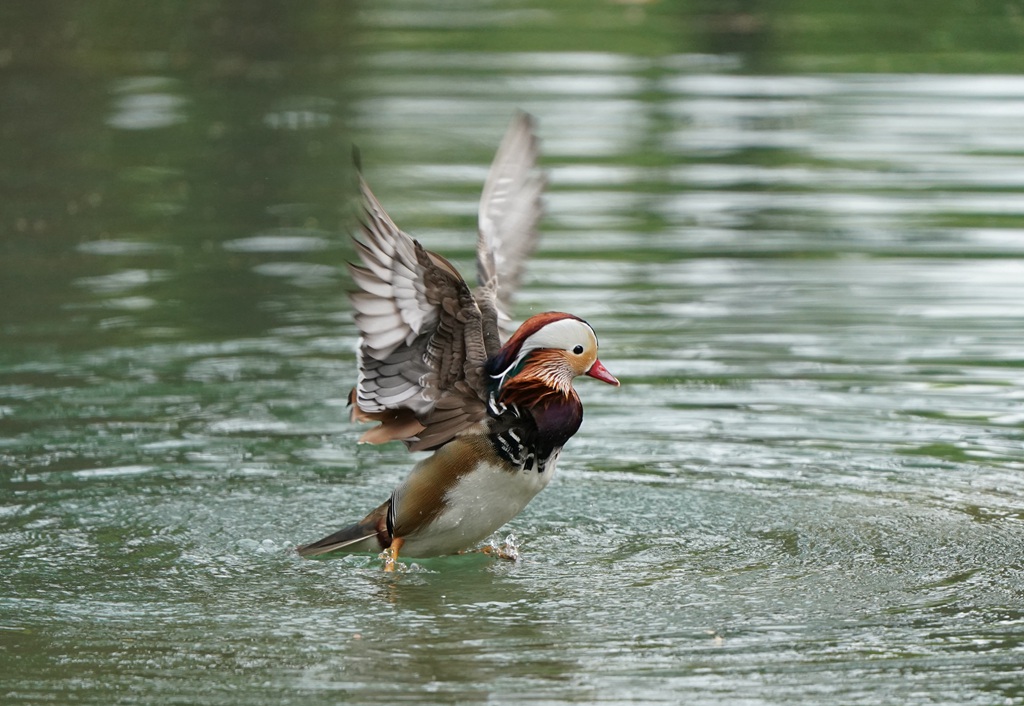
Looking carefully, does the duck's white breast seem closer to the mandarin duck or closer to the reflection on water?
the mandarin duck

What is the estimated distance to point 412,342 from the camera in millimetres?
6941

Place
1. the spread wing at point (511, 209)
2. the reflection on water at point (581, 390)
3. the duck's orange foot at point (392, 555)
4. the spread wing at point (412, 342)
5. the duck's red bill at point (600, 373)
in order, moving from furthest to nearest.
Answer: the spread wing at point (511, 209), the duck's orange foot at point (392, 555), the duck's red bill at point (600, 373), the spread wing at point (412, 342), the reflection on water at point (581, 390)

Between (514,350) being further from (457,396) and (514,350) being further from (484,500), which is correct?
(484,500)

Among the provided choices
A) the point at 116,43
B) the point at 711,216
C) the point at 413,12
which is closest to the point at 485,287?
the point at 711,216

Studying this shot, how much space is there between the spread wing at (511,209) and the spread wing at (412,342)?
85 centimetres

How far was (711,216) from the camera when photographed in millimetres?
13477

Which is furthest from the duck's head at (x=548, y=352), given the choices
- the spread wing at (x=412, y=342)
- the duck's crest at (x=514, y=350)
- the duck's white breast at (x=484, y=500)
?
the duck's white breast at (x=484, y=500)

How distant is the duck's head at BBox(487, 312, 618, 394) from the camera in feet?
22.6

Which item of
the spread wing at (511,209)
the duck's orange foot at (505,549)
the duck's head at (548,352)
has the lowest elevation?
the duck's orange foot at (505,549)

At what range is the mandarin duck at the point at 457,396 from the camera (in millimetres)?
6781

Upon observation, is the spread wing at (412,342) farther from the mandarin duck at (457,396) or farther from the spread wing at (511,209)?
the spread wing at (511,209)

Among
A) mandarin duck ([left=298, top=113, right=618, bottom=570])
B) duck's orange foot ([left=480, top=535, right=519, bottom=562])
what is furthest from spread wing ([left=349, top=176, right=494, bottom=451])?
duck's orange foot ([left=480, top=535, right=519, bottom=562])

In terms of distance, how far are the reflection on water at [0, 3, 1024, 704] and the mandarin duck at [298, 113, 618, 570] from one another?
0.30 metres

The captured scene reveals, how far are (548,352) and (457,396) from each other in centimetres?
42
